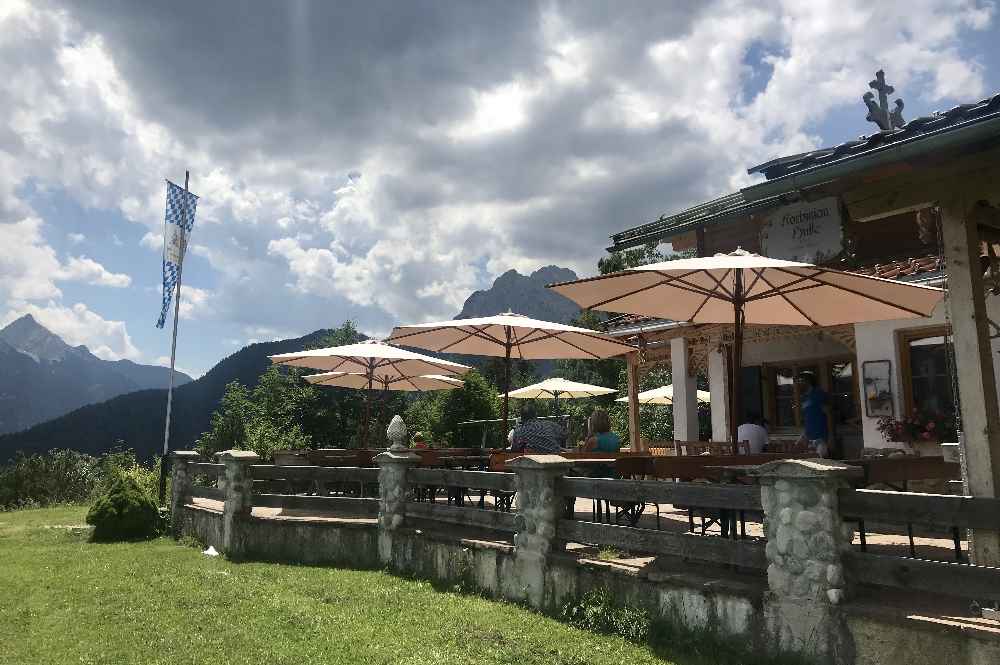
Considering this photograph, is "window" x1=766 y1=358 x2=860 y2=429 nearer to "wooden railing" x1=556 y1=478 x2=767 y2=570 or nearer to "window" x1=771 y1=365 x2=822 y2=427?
"window" x1=771 y1=365 x2=822 y2=427

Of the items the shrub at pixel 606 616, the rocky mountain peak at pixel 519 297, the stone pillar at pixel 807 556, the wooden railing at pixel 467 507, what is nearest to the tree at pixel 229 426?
the wooden railing at pixel 467 507

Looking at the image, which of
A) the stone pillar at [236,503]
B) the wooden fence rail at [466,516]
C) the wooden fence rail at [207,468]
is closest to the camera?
the wooden fence rail at [466,516]

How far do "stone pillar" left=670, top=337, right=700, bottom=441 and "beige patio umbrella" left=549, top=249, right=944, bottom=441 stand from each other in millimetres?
6439

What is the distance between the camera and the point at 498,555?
22.4ft

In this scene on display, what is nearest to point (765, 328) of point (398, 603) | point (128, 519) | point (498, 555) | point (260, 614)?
point (498, 555)

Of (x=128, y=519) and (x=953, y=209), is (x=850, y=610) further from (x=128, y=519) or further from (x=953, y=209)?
(x=128, y=519)

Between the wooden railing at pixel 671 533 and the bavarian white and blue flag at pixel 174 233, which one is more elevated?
the bavarian white and blue flag at pixel 174 233

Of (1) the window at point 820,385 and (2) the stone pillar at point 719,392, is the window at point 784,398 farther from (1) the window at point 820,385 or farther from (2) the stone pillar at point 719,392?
(2) the stone pillar at point 719,392

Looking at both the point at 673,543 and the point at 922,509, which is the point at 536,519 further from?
the point at 922,509

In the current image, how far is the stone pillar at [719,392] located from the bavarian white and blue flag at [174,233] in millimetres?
11748

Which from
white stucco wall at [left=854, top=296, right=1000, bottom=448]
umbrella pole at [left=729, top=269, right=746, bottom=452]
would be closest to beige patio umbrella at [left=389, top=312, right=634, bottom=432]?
umbrella pole at [left=729, top=269, right=746, bottom=452]

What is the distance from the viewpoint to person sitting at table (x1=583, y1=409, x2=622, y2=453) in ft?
27.6

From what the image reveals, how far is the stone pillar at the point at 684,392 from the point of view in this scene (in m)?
14.8

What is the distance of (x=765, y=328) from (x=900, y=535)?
631cm
